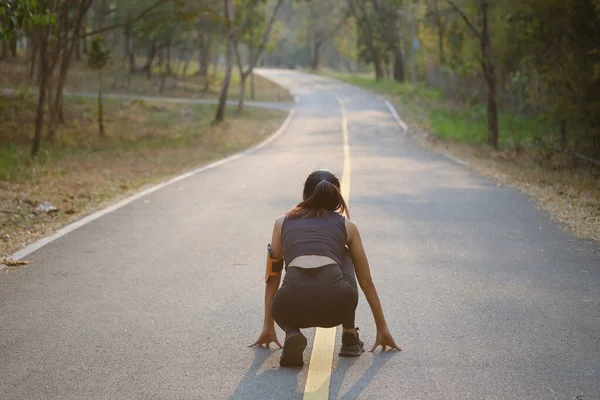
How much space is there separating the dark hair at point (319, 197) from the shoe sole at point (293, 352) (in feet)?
2.68

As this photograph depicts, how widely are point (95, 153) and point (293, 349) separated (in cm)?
1959

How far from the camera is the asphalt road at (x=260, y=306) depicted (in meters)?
5.32

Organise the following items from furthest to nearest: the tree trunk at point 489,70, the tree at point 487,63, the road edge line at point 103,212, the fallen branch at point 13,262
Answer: the tree trunk at point 489,70
the tree at point 487,63
the road edge line at point 103,212
the fallen branch at point 13,262

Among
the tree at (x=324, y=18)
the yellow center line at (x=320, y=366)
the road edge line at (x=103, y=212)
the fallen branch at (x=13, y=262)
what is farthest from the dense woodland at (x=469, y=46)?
the tree at (x=324, y=18)

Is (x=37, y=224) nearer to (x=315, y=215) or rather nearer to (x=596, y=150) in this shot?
(x=315, y=215)

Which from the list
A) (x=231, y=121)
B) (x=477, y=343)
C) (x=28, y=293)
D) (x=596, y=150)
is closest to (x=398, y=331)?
(x=477, y=343)

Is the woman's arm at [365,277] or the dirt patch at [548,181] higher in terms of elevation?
the woman's arm at [365,277]

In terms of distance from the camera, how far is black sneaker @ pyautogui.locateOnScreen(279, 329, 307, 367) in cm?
551

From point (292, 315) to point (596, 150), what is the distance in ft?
54.7

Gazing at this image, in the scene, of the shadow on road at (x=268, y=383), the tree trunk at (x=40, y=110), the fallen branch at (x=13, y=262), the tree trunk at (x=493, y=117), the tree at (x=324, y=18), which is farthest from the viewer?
the tree at (x=324, y=18)

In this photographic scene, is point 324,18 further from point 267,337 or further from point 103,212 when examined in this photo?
point 267,337

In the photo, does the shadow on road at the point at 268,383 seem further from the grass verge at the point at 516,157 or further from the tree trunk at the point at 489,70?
the tree trunk at the point at 489,70

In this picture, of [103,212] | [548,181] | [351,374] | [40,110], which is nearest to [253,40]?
[40,110]

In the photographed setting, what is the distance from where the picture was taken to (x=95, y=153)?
2423 centimetres
